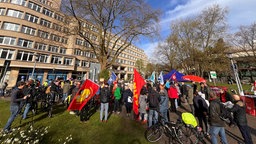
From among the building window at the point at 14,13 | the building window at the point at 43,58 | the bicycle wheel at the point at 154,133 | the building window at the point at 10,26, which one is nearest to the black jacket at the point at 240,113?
the bicycle wheel at the point at 154,133

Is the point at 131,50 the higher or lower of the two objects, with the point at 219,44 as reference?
higher

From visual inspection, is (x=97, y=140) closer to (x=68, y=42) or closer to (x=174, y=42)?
(x=174, y=42)

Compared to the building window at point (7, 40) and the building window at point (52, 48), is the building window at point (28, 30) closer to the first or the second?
the building window at point (7, 40)

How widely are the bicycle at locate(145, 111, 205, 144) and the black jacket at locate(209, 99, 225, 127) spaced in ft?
1.96

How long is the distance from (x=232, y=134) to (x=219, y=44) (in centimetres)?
2220

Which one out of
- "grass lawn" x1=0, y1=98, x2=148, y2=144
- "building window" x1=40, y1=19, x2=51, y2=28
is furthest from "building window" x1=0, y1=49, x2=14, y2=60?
"grass lawn" x1=0, y1=98, x2=148, y2=144

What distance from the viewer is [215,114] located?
3.93 metres

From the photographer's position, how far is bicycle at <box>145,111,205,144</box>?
4379 millimetres

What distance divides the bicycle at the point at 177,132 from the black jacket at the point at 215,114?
599 millimetres

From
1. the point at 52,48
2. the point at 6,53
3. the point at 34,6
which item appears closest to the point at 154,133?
the point at 6,53

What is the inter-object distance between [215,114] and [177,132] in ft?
4.67

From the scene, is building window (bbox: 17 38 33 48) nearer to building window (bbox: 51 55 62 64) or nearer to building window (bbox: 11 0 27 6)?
building window (bbox: 51 55 62 64)

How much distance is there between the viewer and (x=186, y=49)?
26266 mm

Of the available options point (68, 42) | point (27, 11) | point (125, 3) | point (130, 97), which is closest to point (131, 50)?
point (68, 42)
